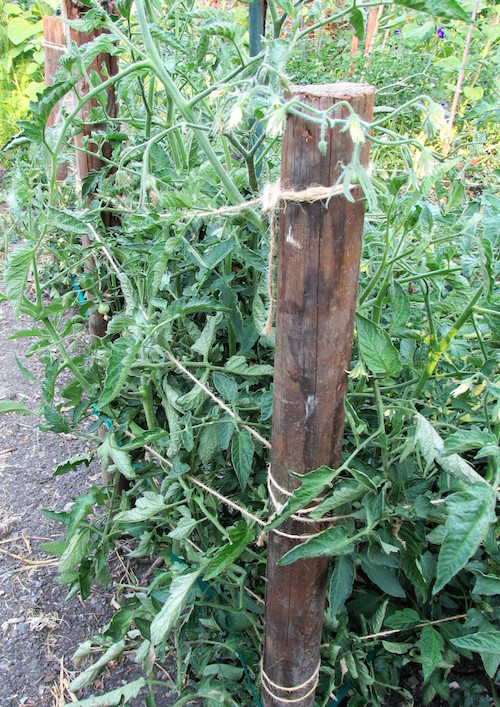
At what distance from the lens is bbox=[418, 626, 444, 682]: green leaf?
3.30 feet

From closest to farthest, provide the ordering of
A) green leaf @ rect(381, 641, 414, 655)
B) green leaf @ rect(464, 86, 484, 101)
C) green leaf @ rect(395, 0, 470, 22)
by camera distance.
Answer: green leaf @ rect(395, 0, 470, 22), green leaf @ rect(381, 641, 414, 655), green leaf @ rect(464, 86, 484, 101)

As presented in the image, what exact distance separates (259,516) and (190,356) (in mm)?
349

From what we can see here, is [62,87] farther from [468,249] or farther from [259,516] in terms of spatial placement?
[259,516]

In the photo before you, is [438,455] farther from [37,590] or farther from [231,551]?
[37,590]

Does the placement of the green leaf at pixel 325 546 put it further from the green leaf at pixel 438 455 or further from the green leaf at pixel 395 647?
the green leaf at pixel 395 647

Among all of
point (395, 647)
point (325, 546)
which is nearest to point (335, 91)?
point (325, 546)

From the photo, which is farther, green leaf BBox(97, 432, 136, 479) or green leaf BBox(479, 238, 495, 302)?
green leaf BBox(97, 432, 136, 479)

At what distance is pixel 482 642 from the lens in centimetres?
92

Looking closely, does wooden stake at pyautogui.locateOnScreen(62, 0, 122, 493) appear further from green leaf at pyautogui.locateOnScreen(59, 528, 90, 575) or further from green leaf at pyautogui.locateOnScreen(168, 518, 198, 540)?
green leaf at pyautogui.locateOnScreen(168, 518, 198, 540)

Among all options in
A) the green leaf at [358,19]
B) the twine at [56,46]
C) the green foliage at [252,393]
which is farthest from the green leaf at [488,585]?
the twine at [56,46]

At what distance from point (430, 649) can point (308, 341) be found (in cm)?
61

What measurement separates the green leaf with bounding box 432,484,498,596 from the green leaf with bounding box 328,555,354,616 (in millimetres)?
308

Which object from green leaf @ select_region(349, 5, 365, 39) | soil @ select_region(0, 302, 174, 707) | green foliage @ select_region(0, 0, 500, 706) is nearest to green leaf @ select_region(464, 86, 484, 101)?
green foliage @ select_region(0, 0, 500, 706)

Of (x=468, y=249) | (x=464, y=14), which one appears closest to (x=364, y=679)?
(x=468, y=249)
